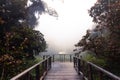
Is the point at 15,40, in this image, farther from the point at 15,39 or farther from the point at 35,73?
the point at 35,73

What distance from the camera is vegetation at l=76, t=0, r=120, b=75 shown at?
20672mm

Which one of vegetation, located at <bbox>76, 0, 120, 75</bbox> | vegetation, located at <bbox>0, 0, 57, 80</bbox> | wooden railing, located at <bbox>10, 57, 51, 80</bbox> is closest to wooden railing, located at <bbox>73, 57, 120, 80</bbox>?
wooden railing, located at <bbox>10, 57, 51, 80</bbox>

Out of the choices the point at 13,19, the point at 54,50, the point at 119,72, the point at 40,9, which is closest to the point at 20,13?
the point at 13,19

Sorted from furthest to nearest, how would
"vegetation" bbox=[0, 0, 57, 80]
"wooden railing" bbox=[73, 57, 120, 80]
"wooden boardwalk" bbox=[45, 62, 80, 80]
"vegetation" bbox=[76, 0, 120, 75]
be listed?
"vegetation" bbox=[76, 0, 120, 75] → "vegetation" bbox=[0, 0, 57, 80] → "wooden boardwalk" bbox=[45, 62, 80, 80] → "wooden railing" bbox=[73, 57, 120, 80]

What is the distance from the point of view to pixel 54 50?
7050cm

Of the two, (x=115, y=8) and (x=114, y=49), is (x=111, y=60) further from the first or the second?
(x=115, y=8)

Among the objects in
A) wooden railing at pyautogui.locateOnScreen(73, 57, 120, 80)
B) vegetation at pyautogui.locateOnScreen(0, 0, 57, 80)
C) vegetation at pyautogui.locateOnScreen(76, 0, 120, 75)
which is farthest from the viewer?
vegetation at pyautogui.locateOnScreen(76, 0, 120, 75)

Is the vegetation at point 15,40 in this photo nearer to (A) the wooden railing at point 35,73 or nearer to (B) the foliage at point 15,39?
(B) the foliage at point 15,39

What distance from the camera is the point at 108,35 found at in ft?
74.7

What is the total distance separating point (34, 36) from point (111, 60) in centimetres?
579

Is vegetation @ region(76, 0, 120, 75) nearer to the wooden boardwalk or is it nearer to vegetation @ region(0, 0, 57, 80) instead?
the wooden boardwalk

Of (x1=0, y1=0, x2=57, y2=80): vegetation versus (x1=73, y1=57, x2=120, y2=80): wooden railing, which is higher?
(x1=0, y1=0, x2=57, y2=80): vegetation

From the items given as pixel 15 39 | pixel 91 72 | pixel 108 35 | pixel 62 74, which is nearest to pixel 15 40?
pixel 15 39

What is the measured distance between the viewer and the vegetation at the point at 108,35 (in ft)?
67.8
